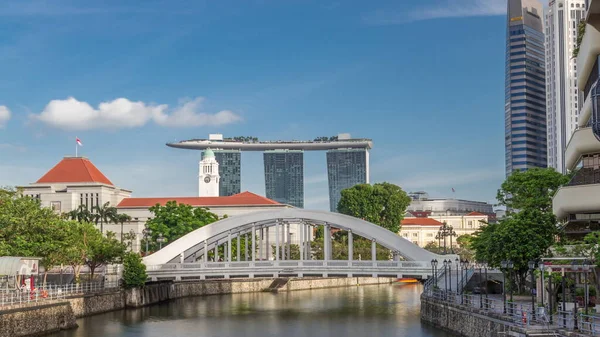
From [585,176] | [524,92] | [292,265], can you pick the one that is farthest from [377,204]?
[585,176]

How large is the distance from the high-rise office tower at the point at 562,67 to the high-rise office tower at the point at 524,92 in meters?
2.69

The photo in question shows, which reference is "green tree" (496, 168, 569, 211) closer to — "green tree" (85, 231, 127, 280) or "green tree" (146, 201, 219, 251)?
"green tree" (85, 231, 127, 280)

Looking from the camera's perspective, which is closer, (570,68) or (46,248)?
(46,248)

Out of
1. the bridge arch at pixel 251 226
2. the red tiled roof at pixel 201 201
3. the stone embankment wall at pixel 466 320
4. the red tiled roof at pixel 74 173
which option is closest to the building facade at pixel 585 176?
the stone embankment wall at pixel 466 320

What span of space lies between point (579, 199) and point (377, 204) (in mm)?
73434

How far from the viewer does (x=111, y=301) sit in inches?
2323

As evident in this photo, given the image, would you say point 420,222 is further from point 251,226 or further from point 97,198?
point 251,226

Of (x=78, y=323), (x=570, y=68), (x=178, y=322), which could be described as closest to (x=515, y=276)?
(x=178, y=322)

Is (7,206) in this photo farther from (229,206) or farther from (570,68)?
(570,68)

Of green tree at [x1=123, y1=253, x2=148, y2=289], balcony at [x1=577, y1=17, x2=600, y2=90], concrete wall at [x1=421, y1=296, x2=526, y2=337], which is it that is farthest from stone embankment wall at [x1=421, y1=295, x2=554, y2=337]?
green tree at [x1=123, y1=253, x2=148, y2=289]

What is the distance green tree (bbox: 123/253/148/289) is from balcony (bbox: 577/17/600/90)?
34381 mm

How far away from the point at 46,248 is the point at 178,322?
31.2ft

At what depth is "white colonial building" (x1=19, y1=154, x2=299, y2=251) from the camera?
375 ft

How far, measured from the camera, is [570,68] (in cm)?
14862
